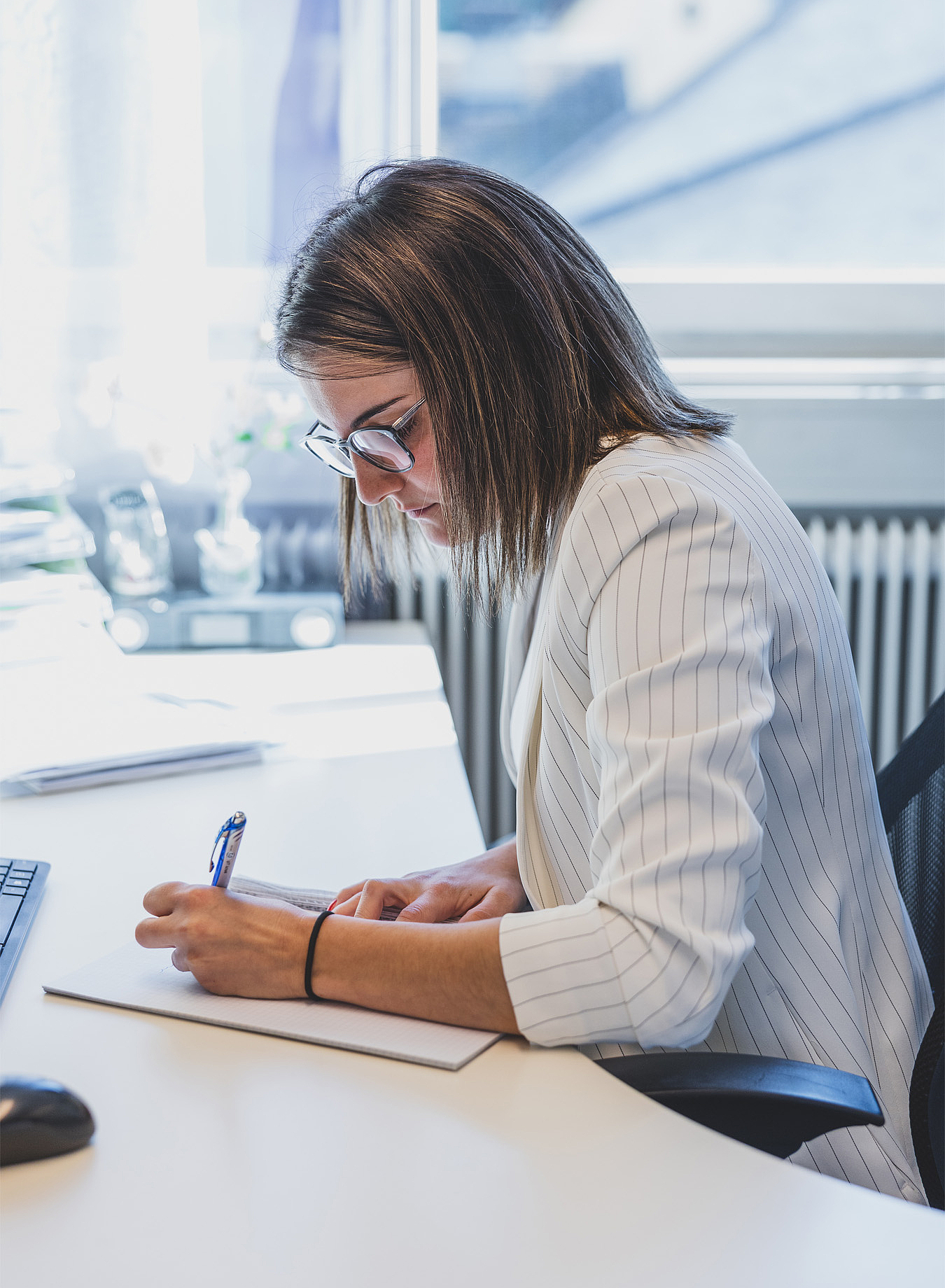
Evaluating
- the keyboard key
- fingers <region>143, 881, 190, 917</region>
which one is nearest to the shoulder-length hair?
fingers <region>143, 881, 190, 917</region>

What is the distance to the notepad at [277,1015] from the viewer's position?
73 cm

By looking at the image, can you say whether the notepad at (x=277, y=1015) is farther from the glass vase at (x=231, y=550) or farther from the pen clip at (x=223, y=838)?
the glass vase at (x=231, y=550)

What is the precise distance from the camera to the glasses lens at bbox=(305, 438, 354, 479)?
3.75 ft

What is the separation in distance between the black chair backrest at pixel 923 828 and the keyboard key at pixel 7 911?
76cm

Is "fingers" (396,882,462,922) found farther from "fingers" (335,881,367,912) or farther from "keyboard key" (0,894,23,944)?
"keyboard key" (0,894,23,944)

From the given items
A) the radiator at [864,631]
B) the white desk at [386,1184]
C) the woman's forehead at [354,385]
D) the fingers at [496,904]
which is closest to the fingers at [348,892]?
the fingers at [496,904]

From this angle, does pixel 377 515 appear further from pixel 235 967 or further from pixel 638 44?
pixel 638 44

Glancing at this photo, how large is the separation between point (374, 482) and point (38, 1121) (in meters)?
0.66

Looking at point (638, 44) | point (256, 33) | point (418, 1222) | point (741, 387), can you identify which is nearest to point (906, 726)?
point (741, 387)

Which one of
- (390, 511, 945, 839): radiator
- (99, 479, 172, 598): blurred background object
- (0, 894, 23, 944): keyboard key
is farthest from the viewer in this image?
(390, 511, 945, 839): radiator

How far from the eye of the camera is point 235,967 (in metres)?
0.80

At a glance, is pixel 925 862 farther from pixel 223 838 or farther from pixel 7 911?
pixel 7 911

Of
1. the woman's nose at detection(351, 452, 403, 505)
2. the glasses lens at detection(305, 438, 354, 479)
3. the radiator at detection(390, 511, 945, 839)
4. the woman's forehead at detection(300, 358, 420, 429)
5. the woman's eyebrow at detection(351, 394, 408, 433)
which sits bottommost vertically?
the radiator at detection(390, 511, 945, 839)

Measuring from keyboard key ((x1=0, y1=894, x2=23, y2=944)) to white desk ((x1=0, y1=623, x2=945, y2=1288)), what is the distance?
0.07 metres
